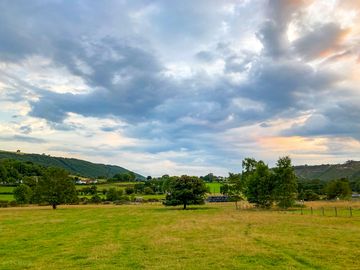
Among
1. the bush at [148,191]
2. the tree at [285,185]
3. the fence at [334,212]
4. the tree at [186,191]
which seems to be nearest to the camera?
the fence at [334,212]

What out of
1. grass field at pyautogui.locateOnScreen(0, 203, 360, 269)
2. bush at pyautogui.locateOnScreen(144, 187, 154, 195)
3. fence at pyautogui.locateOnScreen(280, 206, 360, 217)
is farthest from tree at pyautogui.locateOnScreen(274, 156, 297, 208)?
bush at pyautogui.locateOnScreen(144, 187, 154, 195)

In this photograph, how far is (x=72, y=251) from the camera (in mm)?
25484

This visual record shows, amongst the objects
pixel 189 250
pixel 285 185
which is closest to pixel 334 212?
pixel 285 185

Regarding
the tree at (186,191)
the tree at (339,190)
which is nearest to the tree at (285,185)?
the tree at (186,191)

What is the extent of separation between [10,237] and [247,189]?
58776 mm

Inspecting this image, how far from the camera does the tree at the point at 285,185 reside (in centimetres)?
7625

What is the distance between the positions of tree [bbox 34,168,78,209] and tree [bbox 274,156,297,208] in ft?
182

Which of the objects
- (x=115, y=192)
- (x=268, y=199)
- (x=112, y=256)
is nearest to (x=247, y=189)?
(x=268, y=199)

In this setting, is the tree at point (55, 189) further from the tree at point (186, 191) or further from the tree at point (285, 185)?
the tree at point (285, 185)

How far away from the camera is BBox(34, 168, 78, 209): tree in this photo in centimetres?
9606

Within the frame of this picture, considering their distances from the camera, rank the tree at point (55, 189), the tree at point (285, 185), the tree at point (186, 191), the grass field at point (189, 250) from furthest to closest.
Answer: the tree at point (55, 189)
the tree at point (186, 191)
the tree at point (285, 185)
the grass field at point (189, 250)

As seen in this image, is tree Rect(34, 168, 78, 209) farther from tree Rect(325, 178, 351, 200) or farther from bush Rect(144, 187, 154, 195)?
bush Rect(144, 187, 154, 195)

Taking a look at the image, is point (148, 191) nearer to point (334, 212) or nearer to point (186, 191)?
point (186, 191)

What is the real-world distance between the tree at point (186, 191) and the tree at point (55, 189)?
96.2 ft
